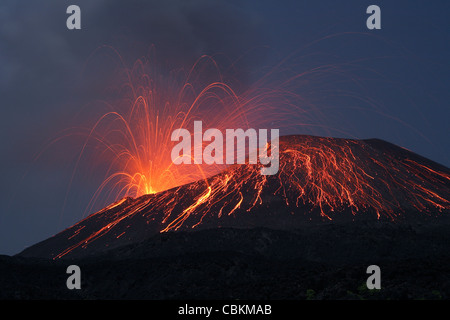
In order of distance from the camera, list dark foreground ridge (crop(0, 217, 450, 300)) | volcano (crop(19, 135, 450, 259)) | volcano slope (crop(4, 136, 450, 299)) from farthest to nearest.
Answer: volcano (crop(19, 135, 450, 259)) → volcano slope (crop(4, 136, 450, 299)) → dark foreground ridge (crop(0, 217, 450, 300))

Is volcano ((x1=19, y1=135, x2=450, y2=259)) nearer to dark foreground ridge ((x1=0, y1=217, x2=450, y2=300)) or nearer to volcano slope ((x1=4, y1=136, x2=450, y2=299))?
volcano slope ((x1=4, y1=136, x2=450, y2=299))

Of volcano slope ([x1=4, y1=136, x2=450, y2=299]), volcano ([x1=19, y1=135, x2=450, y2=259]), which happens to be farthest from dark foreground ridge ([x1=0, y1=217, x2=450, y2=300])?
volcano ([x1=19, y1=135, x2=450, y2=259])

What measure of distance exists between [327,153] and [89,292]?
46.9m

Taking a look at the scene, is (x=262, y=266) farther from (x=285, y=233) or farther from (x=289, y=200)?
(x=289, y=200)

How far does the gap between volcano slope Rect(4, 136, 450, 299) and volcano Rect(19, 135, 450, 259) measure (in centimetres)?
16

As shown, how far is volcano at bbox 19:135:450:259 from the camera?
169 ft

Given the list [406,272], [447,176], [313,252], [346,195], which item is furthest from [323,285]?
[447,176]

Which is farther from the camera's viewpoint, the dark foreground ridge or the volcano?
the volcano

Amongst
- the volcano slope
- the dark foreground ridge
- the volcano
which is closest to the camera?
the dark foreground ridge

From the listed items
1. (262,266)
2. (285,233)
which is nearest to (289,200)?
(285,233)

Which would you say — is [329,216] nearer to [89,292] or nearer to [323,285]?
[323,285]

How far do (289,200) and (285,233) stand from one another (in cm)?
1161

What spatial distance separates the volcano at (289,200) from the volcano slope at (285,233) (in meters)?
0.16

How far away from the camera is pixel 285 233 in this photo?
44531mm
